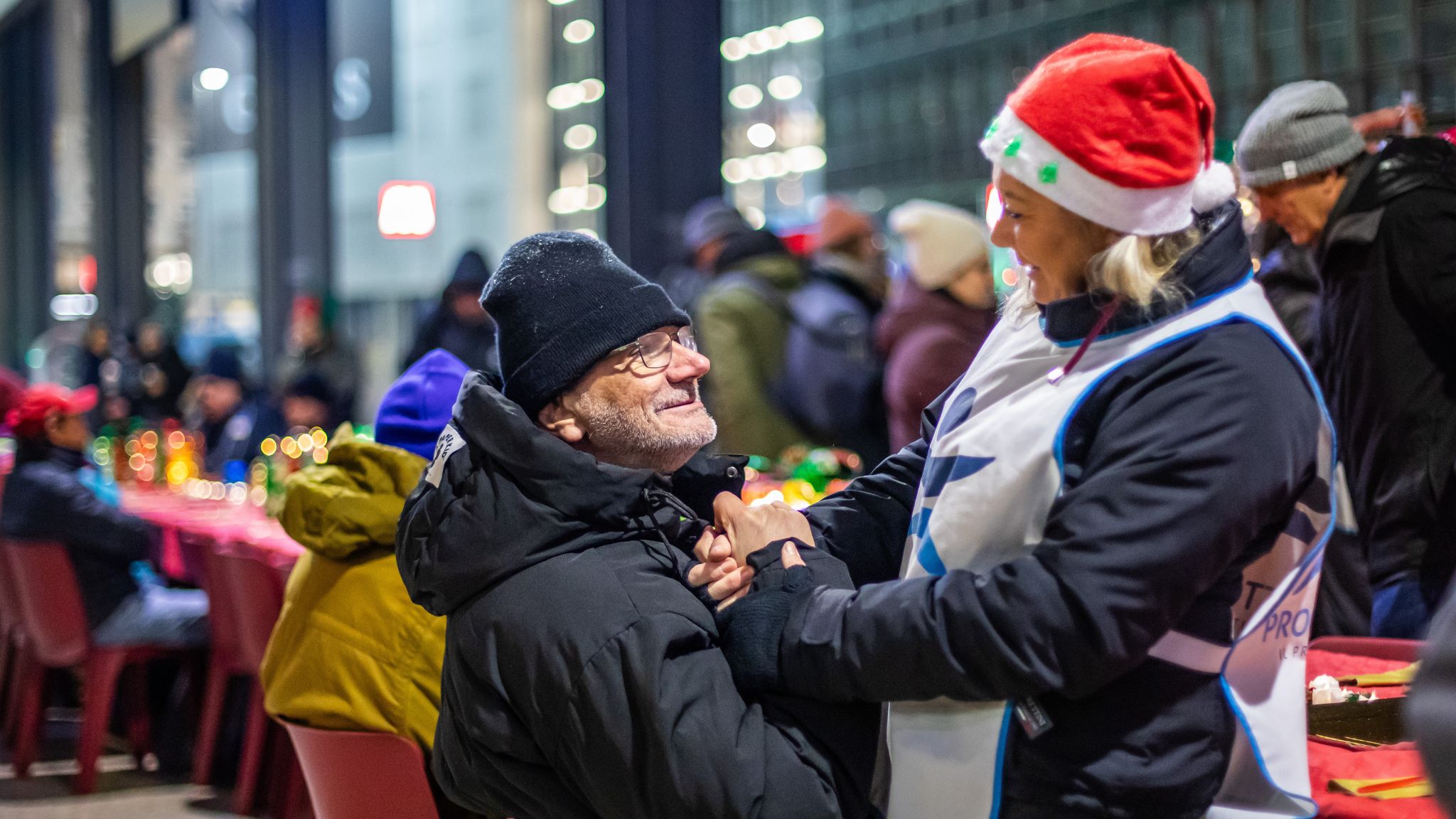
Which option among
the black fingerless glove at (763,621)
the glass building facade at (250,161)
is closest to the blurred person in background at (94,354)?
the glass building facade at (250,161)

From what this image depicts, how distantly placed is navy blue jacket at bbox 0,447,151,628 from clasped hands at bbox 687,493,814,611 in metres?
3.70

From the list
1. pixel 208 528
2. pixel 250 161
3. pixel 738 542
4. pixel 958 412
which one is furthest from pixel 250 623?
pixel 250 161

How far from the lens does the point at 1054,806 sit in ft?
4.76

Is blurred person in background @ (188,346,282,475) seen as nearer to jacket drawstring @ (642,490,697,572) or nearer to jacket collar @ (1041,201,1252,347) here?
jacket drawstring @ (642,490,697,572)

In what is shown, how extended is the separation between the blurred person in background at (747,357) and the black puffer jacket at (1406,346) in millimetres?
2438

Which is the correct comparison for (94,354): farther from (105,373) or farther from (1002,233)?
(1002,233)

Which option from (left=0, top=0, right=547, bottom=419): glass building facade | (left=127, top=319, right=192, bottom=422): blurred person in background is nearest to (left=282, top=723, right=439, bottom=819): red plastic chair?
(left=0, top=0, right=547, bottom=419): glass building facade

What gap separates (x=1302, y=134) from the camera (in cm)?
316

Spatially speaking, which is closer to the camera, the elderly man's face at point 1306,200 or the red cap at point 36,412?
the elderly man's face at point 1306,200

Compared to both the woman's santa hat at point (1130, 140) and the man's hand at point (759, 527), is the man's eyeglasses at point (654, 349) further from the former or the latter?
the woman's santa hat at point (1130, 140)

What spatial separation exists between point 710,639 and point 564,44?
1657 cm

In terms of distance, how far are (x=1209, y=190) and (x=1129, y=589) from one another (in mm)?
432

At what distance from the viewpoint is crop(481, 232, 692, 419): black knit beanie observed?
1.89m

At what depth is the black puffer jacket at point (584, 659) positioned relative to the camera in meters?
1.62
